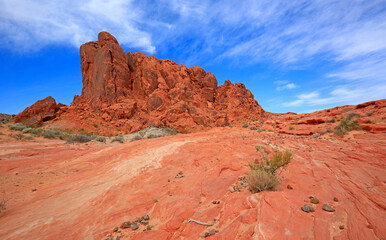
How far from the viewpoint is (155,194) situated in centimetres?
454

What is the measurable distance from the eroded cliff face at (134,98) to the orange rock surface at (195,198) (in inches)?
761

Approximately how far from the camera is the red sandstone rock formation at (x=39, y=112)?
25141mm

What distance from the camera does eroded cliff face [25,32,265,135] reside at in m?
27.0

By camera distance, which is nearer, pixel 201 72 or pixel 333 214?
pixel 333 214

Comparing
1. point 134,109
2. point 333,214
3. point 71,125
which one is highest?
point 134,109

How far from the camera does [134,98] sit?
3244 centimetres

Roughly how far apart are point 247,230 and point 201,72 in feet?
134

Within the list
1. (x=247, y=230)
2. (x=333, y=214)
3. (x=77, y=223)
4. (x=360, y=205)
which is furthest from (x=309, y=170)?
(x=77, y=223)

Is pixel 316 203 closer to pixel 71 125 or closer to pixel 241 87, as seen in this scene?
pixel 71 125

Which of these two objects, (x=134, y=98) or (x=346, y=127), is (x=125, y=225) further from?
(x=134, y=98)

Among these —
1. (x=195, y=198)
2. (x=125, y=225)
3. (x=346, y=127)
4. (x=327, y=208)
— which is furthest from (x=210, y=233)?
(x=346, y=127)

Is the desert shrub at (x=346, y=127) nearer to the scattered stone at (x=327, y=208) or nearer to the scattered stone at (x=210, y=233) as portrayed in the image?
the scattered stone at (x=327, y=208)

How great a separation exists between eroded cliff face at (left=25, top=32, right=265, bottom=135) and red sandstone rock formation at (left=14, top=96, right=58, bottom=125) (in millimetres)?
Answer: 1293

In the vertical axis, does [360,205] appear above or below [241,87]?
below
